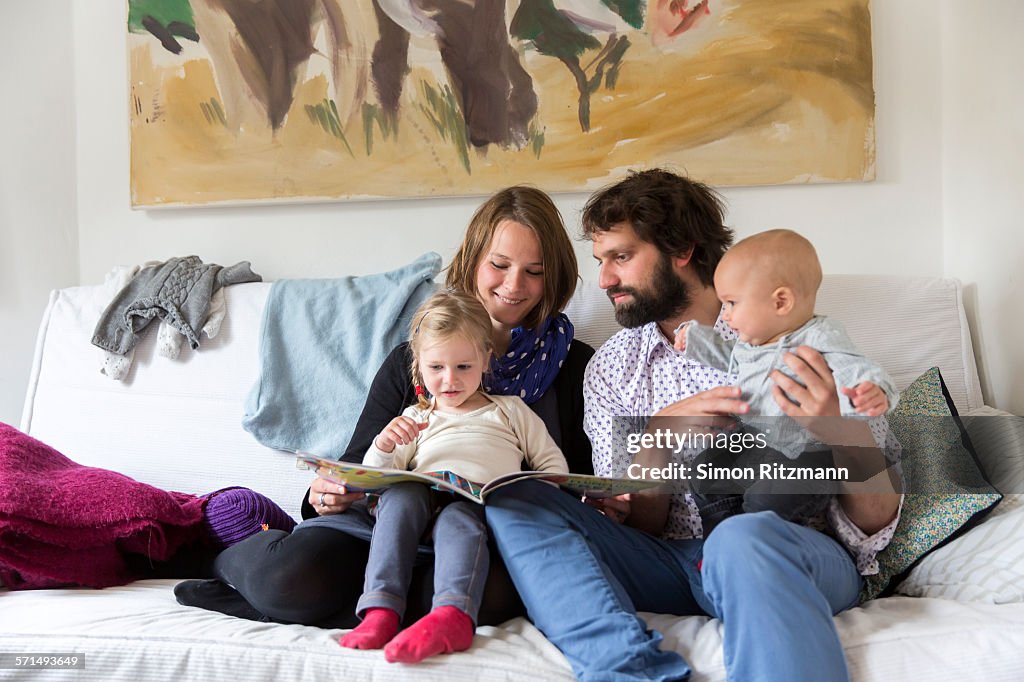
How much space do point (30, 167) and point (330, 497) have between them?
1548mm

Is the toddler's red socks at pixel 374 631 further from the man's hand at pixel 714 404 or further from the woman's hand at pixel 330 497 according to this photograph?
the man's hand at pixel 714 404

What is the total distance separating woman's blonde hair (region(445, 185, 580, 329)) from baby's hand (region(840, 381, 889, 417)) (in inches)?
27.5

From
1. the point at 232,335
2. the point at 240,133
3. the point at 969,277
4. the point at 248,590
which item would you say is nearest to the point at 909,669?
the point at 248,590

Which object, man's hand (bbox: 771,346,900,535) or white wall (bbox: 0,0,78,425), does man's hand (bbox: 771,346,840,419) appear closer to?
man's hand (bbox: 771,346,900,535)

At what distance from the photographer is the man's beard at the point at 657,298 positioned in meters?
1.31

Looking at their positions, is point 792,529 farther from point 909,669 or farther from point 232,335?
point 232,335

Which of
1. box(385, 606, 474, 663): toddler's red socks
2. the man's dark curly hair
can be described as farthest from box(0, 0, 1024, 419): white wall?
box(385, 606, 474, 663): toddler's red socks

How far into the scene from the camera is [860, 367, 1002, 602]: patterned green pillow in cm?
120

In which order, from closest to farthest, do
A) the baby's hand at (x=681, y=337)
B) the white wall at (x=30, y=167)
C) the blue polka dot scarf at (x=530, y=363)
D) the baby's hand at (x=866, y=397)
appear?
1. the baby's hand at (x=866, y=397)
2. the baby's hand at (x=681, y=337)
3. the blue polka dot scarf at (x=530, y=363)
4. the white wall at (x=30, y=167)

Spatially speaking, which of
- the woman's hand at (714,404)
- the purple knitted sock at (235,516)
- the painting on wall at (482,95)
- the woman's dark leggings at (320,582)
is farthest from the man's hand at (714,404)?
the painting on wall at (482,95)

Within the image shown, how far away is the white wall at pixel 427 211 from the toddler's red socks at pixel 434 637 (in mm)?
1107

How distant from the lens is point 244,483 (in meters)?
1.78

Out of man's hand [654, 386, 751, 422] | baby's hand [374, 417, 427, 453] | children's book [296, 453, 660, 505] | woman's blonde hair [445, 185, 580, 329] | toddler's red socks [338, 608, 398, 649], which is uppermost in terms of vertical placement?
woman's blonde hair [445, 185, 580, 329]

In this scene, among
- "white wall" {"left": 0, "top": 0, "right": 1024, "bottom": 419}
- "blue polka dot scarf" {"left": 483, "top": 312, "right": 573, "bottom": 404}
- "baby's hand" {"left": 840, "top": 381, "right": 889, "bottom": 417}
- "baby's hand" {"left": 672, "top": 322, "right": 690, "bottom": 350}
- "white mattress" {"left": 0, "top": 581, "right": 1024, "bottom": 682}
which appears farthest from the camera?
"white wall" {"left": 0, "top": 0, "right": 1024, "bottom": 419}
